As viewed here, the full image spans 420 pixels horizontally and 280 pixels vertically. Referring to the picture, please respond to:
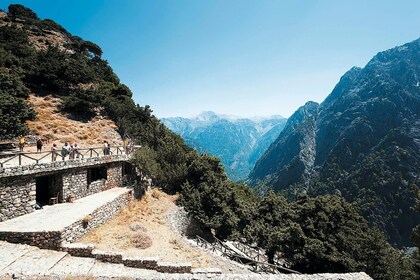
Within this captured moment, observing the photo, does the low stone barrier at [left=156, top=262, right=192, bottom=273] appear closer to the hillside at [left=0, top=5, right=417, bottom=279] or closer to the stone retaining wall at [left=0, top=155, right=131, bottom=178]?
the hillside at [left=0, top=5, right=417, bottom=279]

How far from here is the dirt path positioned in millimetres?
16094

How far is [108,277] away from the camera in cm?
1090

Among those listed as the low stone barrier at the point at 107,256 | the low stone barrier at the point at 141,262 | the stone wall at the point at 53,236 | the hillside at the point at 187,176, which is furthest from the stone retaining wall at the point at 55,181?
the low stone barrier at the point at 141,262

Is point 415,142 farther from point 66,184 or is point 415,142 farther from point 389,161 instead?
point 66,184

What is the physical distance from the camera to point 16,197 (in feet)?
51.7

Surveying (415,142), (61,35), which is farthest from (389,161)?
(61,35)

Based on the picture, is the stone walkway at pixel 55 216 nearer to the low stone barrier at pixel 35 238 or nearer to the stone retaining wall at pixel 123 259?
the low stone barrier at pixel 35 238

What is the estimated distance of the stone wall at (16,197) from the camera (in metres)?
15.0

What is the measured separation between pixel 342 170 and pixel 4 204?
183467 millimetres

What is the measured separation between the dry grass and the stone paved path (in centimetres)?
2318

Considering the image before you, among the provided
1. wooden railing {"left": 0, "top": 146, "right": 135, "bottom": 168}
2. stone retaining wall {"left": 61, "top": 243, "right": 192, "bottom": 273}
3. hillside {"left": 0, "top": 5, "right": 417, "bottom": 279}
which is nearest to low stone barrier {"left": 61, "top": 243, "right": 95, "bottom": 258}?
stone retaining wall {"left": 61, "top": 243, "right": 192, "bottom": 273}

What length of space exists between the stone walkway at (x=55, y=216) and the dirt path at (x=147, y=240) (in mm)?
1554

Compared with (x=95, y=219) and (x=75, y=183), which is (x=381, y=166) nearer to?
(x=75, y=183)

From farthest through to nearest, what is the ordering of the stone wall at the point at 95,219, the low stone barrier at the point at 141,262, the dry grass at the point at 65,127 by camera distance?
the dry grass at the point at 65,127 < the stone wall at the point at 95,219 < the low stone barrier at the point at 141,262
